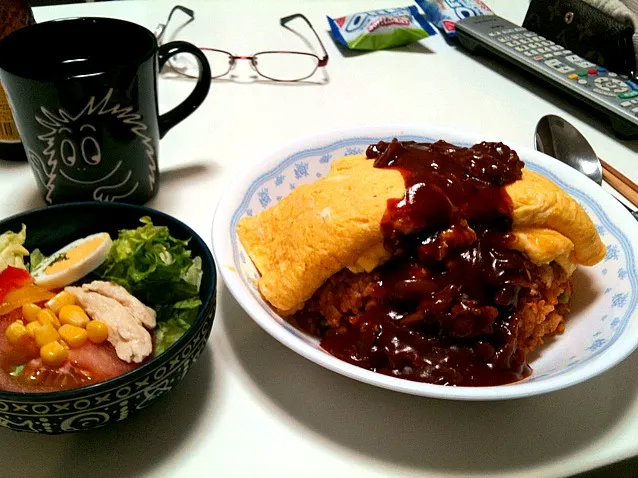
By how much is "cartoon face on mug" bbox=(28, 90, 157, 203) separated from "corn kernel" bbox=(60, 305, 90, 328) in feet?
1.08

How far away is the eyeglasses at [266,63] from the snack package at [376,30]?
92mm

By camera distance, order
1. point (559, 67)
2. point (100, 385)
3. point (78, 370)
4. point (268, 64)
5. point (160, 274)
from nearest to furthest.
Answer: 1. point (100, 385)
2. point (78, 370)
3. point (160, 274)
4. point (559, 67)
5. point (268, 64)

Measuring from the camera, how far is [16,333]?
2.35 feet

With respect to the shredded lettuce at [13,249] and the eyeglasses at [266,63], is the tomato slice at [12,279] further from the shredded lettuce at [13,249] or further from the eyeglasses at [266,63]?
the eyeglasses at [266,63]

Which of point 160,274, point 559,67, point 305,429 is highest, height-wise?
point 559,67

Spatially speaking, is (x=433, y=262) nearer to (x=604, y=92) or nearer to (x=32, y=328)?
(x=32, y=328)

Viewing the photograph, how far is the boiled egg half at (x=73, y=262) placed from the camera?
0.81 meters

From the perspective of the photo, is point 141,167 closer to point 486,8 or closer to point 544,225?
point 544,225

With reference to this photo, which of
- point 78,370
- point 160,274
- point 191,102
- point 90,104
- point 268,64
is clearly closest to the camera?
point 78,370

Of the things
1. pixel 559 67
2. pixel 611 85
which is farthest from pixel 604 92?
pixel 559 67

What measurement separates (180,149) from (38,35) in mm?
402

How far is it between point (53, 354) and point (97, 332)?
0.19ft

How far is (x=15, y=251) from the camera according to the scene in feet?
2.74

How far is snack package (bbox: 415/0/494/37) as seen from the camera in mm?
2027
